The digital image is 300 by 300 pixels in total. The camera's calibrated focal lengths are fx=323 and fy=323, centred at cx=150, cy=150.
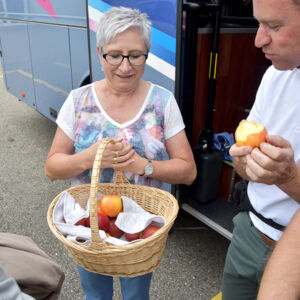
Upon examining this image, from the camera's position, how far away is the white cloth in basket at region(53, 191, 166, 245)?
142cm

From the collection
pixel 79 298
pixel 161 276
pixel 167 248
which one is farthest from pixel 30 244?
pixel 167 248

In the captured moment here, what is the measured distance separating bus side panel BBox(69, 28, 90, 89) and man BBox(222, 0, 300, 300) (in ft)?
8.29

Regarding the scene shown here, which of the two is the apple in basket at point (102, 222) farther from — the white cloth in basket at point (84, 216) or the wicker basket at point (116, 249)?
the wicker basket at point (116, 249)

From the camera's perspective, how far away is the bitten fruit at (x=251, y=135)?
1.13 meters

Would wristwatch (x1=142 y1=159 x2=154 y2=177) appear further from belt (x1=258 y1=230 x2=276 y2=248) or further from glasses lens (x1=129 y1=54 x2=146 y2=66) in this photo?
belt (x1=258 y1=230 x2=276 y2=248)

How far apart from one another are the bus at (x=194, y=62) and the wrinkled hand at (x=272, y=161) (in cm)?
149

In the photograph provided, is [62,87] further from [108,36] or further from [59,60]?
[108,36]

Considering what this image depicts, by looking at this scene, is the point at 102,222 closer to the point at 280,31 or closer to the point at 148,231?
the point at 148,231

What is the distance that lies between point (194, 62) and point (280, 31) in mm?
1542

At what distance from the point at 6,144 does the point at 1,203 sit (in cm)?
192

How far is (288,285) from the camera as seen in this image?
2.57 ft

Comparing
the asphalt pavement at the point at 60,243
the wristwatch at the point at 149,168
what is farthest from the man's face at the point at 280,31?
the asphalt pavement at the point at 60,243

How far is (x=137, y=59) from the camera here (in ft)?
5.21

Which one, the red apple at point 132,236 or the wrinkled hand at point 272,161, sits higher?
the wrinkled hand at point 272,161
